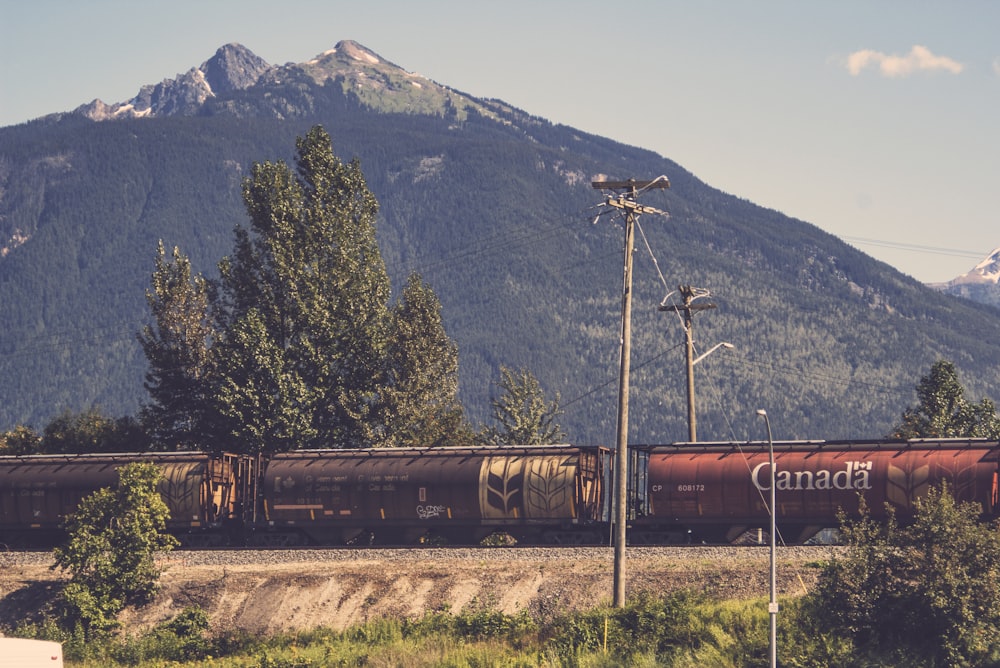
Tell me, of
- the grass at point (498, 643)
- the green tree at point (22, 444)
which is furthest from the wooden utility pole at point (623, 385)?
the green tree at point (22, 444)

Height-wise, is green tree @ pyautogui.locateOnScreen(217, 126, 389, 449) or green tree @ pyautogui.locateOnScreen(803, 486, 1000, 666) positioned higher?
green tree @ pyautogui.locateOnScreen(217, 126, 389, 449)

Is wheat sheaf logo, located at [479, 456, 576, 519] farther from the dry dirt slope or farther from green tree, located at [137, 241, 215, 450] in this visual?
green tree, located at [137, 241, 215, 450]

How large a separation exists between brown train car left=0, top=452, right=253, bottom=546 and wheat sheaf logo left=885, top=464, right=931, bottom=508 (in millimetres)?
28812

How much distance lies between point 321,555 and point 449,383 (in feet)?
69.1

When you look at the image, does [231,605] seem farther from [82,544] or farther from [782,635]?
[782,635]

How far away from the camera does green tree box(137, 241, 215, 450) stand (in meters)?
76.6

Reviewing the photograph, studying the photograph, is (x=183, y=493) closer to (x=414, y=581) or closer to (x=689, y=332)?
(x=414, y=581)

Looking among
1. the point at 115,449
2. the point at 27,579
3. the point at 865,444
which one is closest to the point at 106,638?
the point at 27,579

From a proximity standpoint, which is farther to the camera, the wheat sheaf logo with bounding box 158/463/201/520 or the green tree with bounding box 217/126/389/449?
the green tree with bounding box 217/126/389/449

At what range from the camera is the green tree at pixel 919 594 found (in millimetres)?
42969

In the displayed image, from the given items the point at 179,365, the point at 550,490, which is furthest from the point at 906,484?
the point at 179,365

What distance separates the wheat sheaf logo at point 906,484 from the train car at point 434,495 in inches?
479

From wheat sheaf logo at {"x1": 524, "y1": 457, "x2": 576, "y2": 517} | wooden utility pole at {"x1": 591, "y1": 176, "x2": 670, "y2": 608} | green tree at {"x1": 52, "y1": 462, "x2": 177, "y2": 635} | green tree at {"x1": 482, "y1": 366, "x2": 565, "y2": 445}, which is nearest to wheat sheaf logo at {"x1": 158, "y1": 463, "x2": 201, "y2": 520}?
green tree at {"x1": 52, "y1": 462, "x2": 177, "y2": 635}

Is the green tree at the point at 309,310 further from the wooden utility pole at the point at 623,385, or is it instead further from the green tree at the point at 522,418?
the wooden utility pole at the point at 623,385
